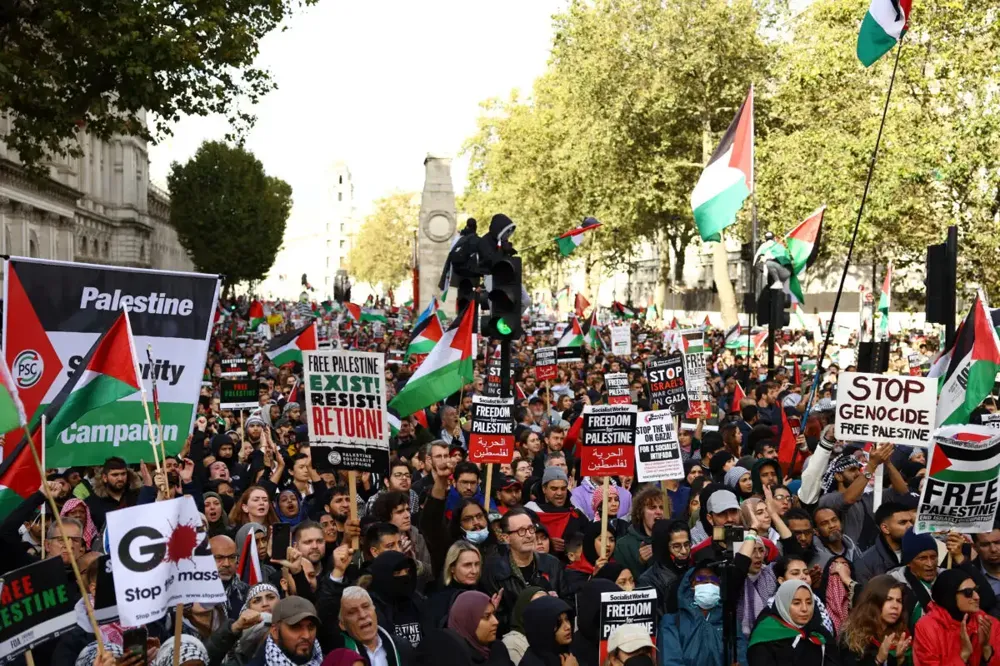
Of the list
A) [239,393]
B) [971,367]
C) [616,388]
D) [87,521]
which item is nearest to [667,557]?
[87,521]

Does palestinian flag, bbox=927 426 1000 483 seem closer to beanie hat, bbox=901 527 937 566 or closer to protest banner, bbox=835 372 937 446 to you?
beanie hat, bbox=901 527 937 566

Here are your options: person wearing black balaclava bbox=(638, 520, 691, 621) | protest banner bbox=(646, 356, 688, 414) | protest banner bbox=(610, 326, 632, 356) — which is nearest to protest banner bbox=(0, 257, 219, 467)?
person wearing black balaclava bbox=(638, 520, 691, 621)

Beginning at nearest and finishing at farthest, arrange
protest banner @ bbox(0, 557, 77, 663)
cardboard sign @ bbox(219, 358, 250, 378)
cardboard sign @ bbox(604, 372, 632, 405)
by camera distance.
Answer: protest banner @ bbox(0, 557, 77, 663) < cardboard sign @ bbox(604, 372, 632, 405) < cardboard sign @ bbox(219, 358, 250, 378)

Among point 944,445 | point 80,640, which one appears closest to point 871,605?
point 944,445

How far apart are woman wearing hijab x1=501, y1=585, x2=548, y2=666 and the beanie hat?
6.93 feet

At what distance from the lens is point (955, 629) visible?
7.05m

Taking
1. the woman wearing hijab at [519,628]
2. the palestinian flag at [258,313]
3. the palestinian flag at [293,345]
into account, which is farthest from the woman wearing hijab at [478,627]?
the palestinian flag at [258,313]

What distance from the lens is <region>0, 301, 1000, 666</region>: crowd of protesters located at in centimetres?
681

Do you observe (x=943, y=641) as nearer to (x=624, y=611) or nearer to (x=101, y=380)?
(x=624, y=611)

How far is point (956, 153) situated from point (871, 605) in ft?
74.8

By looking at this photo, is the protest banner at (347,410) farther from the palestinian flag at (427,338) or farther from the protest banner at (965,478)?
the palestinian flag at (427,338)

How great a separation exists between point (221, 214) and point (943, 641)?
8404 centimetres

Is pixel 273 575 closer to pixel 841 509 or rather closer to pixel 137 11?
pixel 841 509

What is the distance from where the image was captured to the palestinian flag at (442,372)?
42.3 feet
